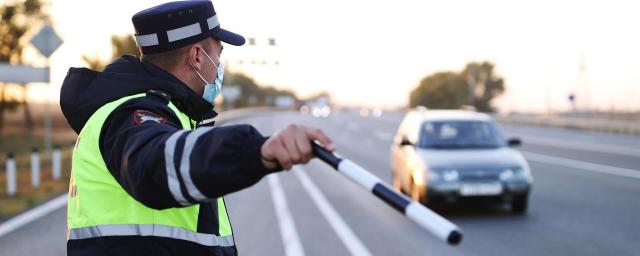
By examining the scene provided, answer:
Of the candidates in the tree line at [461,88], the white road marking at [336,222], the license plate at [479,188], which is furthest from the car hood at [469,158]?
the tree line at [461,88]

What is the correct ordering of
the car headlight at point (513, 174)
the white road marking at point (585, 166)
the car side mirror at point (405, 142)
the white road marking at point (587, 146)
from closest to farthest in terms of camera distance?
the car headlight at point (513, 174) → the car side mirror at point (405, 142) → the white road marking at point (585, 166) → the white road marking at point (587, 146)

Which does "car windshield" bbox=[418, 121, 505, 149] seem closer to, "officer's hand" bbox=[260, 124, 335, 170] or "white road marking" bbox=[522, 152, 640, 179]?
"white road marking" bbox=[522, 152, 640, 179]

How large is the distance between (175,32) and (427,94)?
5307 inches

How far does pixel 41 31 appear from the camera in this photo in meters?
16.2

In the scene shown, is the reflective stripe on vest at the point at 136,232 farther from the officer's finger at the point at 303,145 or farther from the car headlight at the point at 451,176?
the car headlight at the point at 451,176

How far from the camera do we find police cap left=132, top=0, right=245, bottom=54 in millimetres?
2227

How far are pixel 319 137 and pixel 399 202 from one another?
244 millimetres

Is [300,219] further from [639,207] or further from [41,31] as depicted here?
[41,31]

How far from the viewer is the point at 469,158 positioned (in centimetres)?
1160

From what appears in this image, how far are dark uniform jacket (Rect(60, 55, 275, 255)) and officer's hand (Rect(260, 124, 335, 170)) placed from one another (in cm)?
3

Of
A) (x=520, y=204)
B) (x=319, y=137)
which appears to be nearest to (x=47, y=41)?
(x=520, y=204)

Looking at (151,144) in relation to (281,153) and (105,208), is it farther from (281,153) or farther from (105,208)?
(105,208)

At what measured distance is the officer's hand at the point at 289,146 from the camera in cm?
173

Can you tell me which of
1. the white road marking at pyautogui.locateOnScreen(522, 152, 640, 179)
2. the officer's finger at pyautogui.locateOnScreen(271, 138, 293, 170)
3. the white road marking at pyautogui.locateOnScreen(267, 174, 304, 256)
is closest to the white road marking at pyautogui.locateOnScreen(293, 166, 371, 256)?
the white road marking at pyautogui.locateOnScreen(267, 174, 304, 256)
